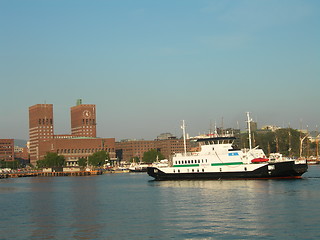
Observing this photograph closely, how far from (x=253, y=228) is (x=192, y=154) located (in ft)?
193

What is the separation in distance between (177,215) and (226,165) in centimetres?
4386

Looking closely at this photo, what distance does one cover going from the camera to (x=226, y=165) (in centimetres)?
9888

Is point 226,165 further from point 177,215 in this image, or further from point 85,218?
point 85,218

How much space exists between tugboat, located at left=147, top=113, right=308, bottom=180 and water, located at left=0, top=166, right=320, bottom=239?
11.6m

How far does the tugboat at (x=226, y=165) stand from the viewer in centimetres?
9500

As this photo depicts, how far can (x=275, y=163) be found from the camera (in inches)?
3728

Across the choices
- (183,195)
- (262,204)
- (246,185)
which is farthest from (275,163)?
(262,204)

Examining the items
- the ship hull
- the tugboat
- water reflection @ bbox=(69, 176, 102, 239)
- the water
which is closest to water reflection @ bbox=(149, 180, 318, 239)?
the water

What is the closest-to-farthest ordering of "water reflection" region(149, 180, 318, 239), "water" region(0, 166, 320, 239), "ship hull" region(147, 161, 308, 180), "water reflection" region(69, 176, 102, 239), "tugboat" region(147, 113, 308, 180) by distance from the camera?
"water" region(0, 166, 320, 239) < "water reflection" region(149, 180, 318, 239) < "water reflection" region(69, 176, 102, 239) < "ship hull" region(147, 161, 308, 180) < "tugboat" region(147, 113, 308, 180)

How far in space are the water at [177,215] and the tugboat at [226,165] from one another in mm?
11626

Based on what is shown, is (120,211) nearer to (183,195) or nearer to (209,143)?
(183,195)

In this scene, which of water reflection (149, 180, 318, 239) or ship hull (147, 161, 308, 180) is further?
ship hull (147, 161, 308, 180)

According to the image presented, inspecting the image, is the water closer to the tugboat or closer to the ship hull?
the ship hull

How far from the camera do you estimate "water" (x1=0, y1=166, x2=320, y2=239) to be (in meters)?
46.5
